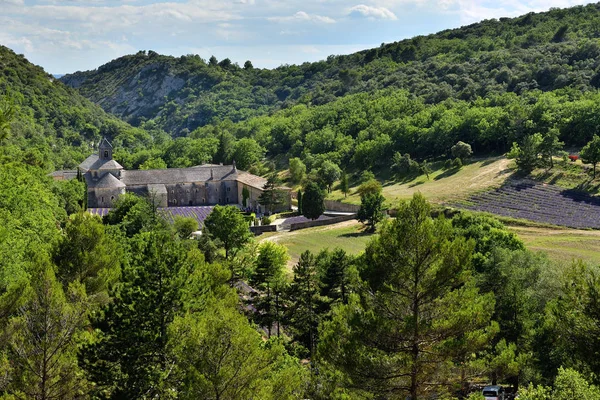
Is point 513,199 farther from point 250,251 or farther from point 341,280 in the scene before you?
point 341,280

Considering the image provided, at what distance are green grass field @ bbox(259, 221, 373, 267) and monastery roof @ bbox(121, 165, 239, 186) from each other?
24.9 m

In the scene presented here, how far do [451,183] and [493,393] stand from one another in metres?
56.2

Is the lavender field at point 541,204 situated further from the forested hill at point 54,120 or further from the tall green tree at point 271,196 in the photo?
the forested hill at point 54,120

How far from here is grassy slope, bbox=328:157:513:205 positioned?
2974 inches

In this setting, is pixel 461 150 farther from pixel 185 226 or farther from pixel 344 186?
pixel 185 226

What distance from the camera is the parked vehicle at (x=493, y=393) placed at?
1000 inches

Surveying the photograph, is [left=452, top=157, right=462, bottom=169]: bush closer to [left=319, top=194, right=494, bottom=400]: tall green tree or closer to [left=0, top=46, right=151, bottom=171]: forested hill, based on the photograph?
[left=0, top=46, right=151, bottom=171]: forested hill

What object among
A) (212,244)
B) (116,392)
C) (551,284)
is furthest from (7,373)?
(212,244)

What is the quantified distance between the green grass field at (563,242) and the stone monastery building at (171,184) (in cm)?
3608

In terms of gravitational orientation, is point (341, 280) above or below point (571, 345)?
below

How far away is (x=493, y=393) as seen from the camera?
25562 mm

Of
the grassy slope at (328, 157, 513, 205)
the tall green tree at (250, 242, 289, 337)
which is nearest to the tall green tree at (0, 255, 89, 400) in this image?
the tall green tree at (250, 242, 289, 337)

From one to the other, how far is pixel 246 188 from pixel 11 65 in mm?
88877

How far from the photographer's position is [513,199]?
7031 cm
